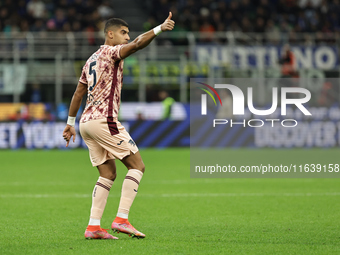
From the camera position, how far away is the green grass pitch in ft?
18.8

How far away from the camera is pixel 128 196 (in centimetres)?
616

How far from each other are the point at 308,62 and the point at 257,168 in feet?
27.9

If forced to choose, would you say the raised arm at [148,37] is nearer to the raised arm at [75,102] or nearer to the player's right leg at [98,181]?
the raised arm at [75,102]

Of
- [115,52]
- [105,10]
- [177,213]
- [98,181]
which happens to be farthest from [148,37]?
[105,10]

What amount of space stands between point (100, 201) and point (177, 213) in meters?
1.99

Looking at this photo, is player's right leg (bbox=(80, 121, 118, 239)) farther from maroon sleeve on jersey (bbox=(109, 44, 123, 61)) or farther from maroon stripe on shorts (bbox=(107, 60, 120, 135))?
maroon sleeve on jersey (bbox=(109, 44, 123, 61))

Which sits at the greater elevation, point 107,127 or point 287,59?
point 287,59

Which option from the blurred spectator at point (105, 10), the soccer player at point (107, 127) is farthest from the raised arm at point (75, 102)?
the blurred spectator at point (105, 10)

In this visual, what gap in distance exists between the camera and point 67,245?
5.75m

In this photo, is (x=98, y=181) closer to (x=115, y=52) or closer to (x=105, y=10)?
(x=115, y=52)

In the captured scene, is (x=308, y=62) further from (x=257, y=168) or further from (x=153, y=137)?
(x=257, y=168)

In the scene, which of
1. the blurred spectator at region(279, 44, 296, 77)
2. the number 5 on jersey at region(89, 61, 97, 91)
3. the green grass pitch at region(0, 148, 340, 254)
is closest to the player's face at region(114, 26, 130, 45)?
the number 5 on jersey at region(89, 61, 97, 91)

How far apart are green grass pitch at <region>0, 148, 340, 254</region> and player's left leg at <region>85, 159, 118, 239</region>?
0.40 feet

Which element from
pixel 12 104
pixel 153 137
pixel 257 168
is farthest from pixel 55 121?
pixel 257 168
